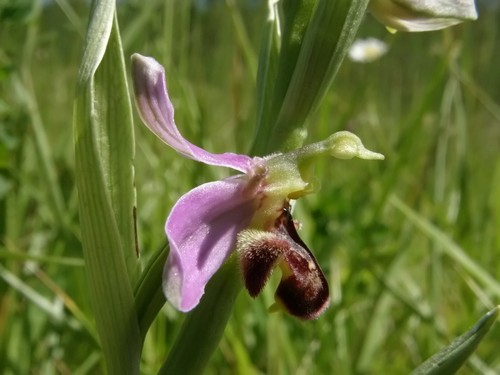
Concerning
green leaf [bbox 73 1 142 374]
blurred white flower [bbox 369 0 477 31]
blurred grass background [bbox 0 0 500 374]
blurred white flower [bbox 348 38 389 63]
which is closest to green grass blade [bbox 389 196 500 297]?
blurred grass background [bbox 0 0 500 374]

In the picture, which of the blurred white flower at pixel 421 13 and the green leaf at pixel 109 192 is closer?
the green leaf at pixel 109 192

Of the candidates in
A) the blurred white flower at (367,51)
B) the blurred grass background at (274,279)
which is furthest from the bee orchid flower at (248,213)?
the blurred white flower at (367,51)

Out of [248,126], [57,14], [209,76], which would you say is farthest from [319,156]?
[57,14]

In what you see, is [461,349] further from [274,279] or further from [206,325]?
[274,279]

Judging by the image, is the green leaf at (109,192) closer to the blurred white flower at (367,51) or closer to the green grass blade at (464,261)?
the green grass blade at (464,261)

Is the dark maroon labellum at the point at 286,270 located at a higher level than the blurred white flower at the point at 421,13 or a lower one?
lower

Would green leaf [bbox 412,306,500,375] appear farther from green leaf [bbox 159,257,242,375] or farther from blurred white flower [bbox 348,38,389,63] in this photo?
blurred white flower [bbox 348,38,389,63]
